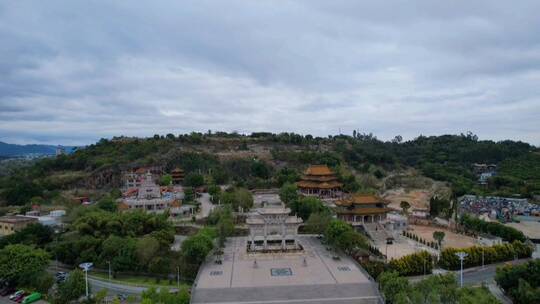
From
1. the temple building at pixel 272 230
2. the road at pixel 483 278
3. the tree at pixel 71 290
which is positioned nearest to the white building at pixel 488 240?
the road at pixel 483 278

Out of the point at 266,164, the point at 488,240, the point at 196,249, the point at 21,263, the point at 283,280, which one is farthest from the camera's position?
the point at 266,164

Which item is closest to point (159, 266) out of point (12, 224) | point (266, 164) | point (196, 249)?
point (196, 249)

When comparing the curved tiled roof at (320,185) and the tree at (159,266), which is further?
the curved tiled roof at (320,185)

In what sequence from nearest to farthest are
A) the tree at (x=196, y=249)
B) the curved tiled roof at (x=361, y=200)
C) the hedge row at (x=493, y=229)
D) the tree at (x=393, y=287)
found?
the tree at (x=393, y=287)
the tree at (x=196, y=249)
the hedge row at (x=493, y=229)
the curved tiled roof at (x=361, y=200)

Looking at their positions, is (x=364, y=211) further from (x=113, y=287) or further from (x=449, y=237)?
(x=113, y=287)

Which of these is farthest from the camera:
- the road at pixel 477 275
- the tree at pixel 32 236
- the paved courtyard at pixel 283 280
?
the tree at pixel 32 236

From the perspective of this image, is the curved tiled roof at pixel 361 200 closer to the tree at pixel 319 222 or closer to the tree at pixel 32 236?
the tree at pixel 319 222

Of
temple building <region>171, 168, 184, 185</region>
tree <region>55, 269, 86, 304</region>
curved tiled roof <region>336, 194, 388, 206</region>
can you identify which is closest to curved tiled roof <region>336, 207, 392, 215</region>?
curved tiled roof <region>336, 194, 388, 206</region>
